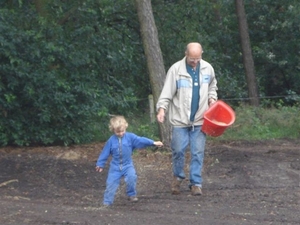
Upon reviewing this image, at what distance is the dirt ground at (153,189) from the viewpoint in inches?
296

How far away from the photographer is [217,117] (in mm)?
8953

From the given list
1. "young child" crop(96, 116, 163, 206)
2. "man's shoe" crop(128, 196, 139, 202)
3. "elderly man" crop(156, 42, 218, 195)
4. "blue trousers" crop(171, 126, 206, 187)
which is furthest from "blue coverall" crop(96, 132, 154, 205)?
"blue trousers" crop(171, 126, 206, 187)

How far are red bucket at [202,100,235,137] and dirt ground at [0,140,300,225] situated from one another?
0.83 meters

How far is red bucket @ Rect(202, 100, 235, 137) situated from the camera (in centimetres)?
885

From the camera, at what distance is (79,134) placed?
1440 cm

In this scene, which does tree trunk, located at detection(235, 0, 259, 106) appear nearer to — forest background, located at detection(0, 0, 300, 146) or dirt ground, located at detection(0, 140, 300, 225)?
forest background, located at detection(0, 0, 300, 146)

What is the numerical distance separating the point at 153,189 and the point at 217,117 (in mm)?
1540

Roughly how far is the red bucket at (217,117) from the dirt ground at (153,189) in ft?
2.71

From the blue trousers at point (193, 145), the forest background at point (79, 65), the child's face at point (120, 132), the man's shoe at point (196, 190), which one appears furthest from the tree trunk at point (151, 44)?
the child's face at point (120, 132)

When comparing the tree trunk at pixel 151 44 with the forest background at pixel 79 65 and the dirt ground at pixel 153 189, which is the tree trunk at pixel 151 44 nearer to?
the dirt ground at pixel 153 189

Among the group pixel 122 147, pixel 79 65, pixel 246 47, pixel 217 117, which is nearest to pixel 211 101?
pixel 217 117

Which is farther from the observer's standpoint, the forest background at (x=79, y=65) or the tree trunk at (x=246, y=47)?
the tree trunk at (x=246, y=47)

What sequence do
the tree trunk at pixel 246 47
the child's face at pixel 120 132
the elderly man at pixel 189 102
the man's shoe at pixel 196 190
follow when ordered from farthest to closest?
the tree trunk at pixel 246 47 → the man's shoe at pixel 196 190 → the elderly man at pixel 189 102 → the child's face at pixel 120 132

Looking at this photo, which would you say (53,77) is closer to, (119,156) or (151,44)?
(151,44)
